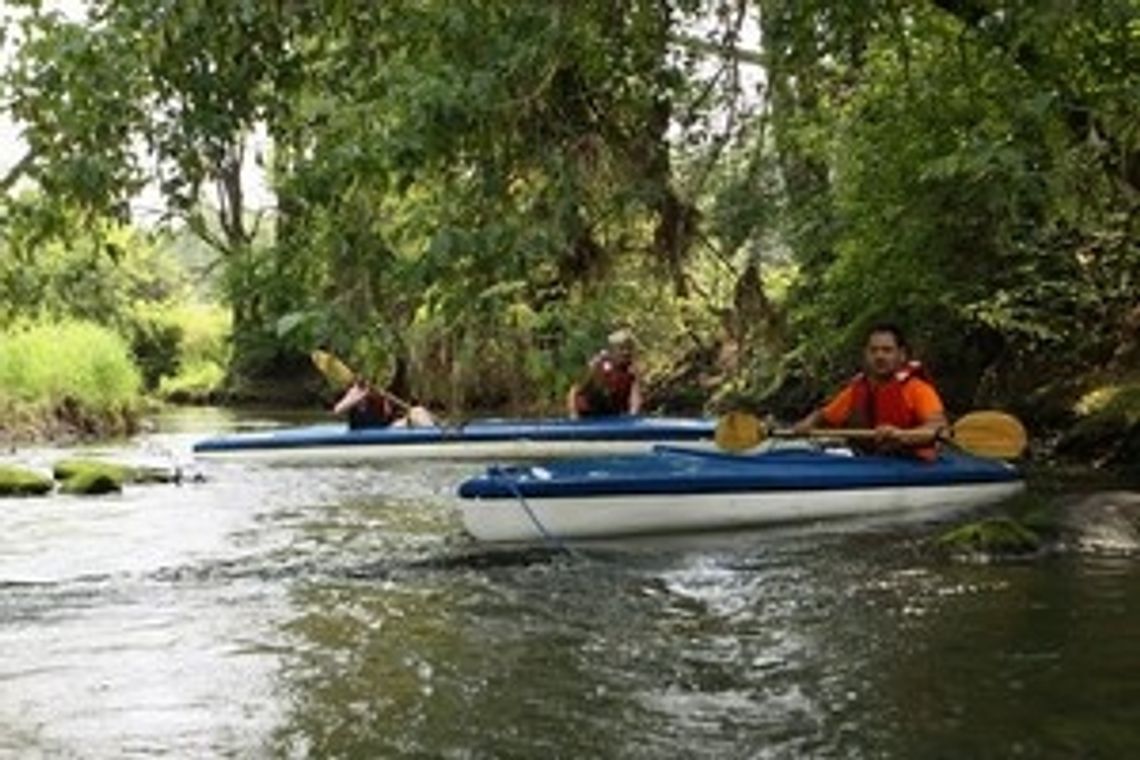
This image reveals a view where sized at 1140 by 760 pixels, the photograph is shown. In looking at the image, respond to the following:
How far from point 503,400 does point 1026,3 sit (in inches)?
→ 471

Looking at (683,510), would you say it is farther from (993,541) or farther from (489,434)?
(489,434)

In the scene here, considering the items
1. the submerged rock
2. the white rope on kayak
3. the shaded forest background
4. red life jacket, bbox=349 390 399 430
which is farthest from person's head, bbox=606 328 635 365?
the submerged rock

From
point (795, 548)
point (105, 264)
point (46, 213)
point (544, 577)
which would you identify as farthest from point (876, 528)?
point (105, 264)

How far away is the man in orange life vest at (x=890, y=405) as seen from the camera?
8.34 m

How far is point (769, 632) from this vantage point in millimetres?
5652

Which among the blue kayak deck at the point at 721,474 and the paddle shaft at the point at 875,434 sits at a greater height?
the paddle shaft at the point at 875,434

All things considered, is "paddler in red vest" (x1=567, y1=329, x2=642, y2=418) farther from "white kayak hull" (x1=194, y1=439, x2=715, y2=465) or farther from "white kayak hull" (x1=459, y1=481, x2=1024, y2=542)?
"white kayak hull" (x1=459, y1=481, x2=1024, y2=542)

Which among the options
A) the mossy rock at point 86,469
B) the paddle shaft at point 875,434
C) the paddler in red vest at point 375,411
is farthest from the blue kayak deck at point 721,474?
the paddler in red vest at point 375,411

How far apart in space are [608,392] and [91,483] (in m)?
4.22

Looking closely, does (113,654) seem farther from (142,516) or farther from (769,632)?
(142,516)

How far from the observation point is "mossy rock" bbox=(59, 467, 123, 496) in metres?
10.6

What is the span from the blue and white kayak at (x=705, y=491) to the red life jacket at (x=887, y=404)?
0.22m

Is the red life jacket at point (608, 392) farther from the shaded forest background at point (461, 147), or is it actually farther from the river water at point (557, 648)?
the shaded forest background at point (461, 147)

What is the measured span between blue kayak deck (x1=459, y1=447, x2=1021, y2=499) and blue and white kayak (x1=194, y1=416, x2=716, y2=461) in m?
3.35
